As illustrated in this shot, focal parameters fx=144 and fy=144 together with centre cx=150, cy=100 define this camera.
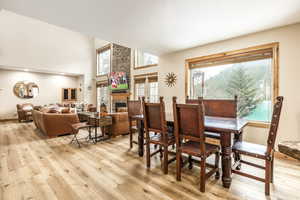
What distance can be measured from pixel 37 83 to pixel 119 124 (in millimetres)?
6976

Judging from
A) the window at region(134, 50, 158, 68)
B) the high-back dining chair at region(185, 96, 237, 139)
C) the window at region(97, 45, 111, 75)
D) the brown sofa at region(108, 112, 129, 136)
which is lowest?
the brown sofa at region(108, 112, 129, 136)

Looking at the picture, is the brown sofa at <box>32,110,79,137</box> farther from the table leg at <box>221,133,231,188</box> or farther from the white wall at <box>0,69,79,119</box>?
the white wall at <box>0,69,79,119</box>

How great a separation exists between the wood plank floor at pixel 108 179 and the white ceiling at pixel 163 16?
102 inches

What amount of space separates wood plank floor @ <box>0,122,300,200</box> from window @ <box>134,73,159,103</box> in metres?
3.16

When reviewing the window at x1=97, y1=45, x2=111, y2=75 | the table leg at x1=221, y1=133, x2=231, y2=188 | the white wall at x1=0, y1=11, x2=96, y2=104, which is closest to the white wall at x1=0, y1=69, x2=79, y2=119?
the white wall at x1=0, y1=11, x2=96, y2=104

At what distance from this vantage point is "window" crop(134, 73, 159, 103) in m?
5.82

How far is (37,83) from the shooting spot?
8.21m

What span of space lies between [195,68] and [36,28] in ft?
26.9

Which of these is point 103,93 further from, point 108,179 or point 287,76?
point 287,76

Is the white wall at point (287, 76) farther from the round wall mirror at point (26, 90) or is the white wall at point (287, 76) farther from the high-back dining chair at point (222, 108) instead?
the round wall mirror at point (26, 90)

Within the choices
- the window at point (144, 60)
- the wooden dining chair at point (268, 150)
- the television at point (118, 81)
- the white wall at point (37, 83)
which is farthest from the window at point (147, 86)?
the white wall at point (37, 83)

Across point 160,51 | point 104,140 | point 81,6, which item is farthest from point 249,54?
point 104,140

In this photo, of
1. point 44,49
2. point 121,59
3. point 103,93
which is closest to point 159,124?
point 121,59

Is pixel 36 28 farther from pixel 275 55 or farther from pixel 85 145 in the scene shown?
pixel 275 55
